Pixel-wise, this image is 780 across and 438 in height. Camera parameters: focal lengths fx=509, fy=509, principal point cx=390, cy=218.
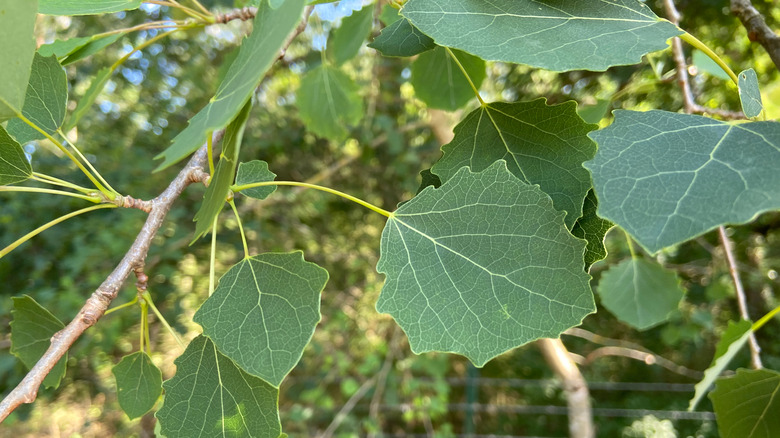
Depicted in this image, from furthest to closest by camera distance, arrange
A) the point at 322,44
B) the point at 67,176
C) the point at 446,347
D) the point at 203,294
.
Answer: the point at 203,294, the point at 67,176, the point at 322,44, the point at 446,347

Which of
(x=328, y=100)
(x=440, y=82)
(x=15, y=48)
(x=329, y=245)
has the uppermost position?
(x=15, y=48)

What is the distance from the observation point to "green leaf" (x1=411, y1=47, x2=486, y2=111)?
3.76ft

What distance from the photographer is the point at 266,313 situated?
562 mm

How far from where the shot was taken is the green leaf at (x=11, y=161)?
0.58m

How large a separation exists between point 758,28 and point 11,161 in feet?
3.12

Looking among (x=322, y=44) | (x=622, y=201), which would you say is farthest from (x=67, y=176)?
(x=622, y=201)

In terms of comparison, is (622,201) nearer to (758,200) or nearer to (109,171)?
(758,200)

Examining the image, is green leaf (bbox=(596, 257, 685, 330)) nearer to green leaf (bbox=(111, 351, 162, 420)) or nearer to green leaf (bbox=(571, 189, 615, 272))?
green leaf (bbox=(571, 189, 615, 272))

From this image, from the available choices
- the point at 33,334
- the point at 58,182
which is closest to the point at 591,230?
the point at 58,182

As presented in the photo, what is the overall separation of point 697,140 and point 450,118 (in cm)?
218

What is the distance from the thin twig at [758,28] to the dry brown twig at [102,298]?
1.94 ft

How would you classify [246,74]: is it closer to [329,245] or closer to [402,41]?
[402,41]

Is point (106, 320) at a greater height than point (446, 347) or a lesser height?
lesser

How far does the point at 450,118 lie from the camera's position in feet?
8.48
